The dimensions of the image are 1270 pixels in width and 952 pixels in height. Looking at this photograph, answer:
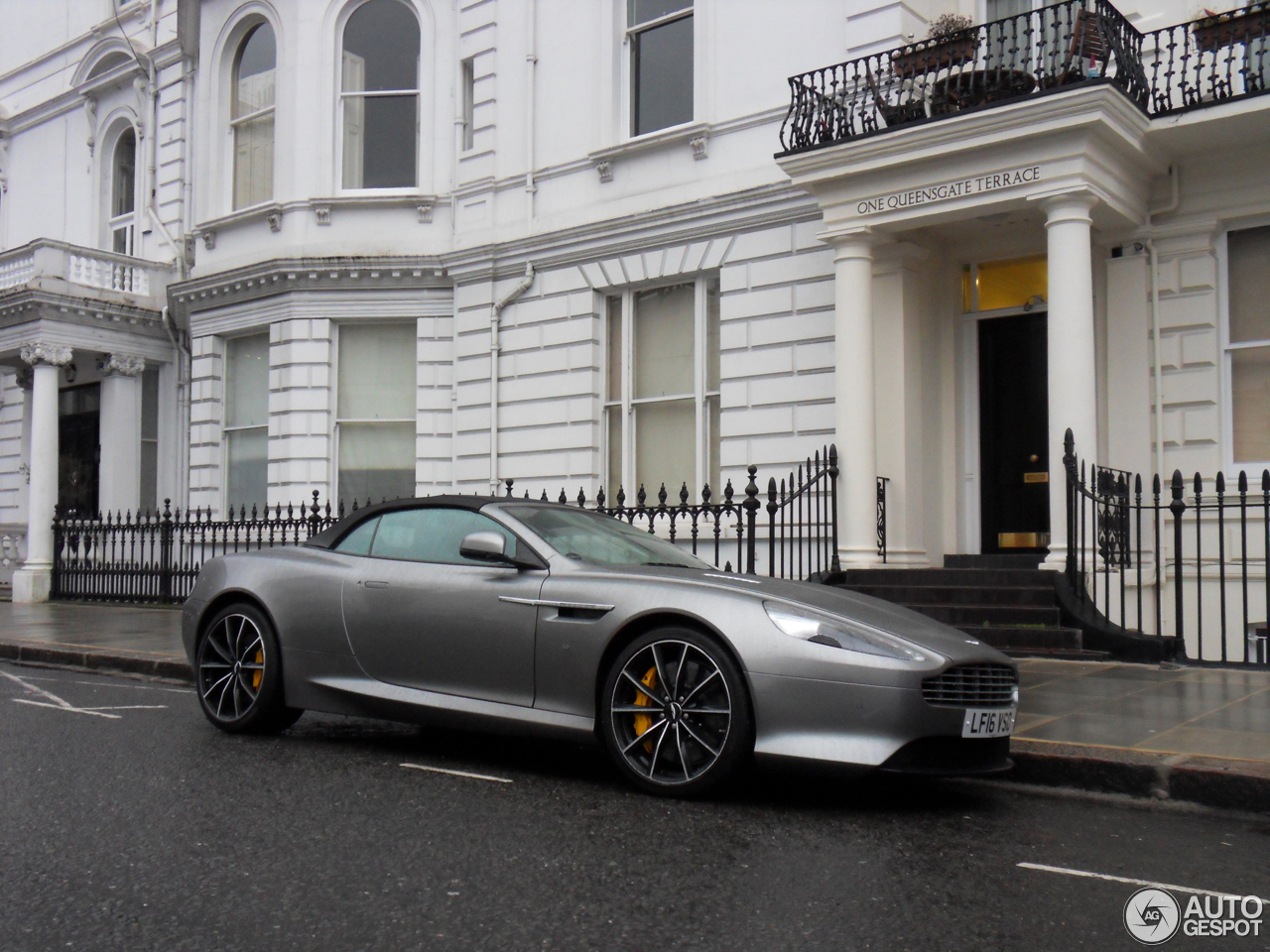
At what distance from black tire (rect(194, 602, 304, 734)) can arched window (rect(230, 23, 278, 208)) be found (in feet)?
40.6

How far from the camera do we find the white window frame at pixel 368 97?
1708 centimetres

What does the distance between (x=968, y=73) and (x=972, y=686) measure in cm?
776

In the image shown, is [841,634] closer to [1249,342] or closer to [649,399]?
[1249,342]

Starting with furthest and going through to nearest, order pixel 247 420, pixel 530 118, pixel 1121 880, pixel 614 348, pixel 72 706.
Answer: pixel 247 420, pixel 530 118, pixel 614 348, pixel 72 706, pixel 1121 880

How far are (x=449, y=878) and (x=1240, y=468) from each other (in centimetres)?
958

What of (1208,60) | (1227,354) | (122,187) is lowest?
(1227,354)

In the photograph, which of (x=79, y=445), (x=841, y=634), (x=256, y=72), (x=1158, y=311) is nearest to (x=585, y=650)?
(x=841, y=634)

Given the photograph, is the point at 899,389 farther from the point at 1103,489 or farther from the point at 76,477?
the point at 76,477

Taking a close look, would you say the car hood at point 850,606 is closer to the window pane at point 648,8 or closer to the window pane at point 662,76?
the window pane at point 662,76

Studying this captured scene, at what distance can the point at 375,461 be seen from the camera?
17250 mm

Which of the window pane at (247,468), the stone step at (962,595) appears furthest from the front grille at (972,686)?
the window pane at (247,468)

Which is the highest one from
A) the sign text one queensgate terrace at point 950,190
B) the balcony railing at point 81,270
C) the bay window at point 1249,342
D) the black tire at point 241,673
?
the balcony railing at point 81,270

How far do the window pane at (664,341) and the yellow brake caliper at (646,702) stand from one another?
31.0 ft

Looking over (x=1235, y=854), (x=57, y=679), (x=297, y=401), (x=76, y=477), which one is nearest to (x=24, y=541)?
(x=76, y=477)
